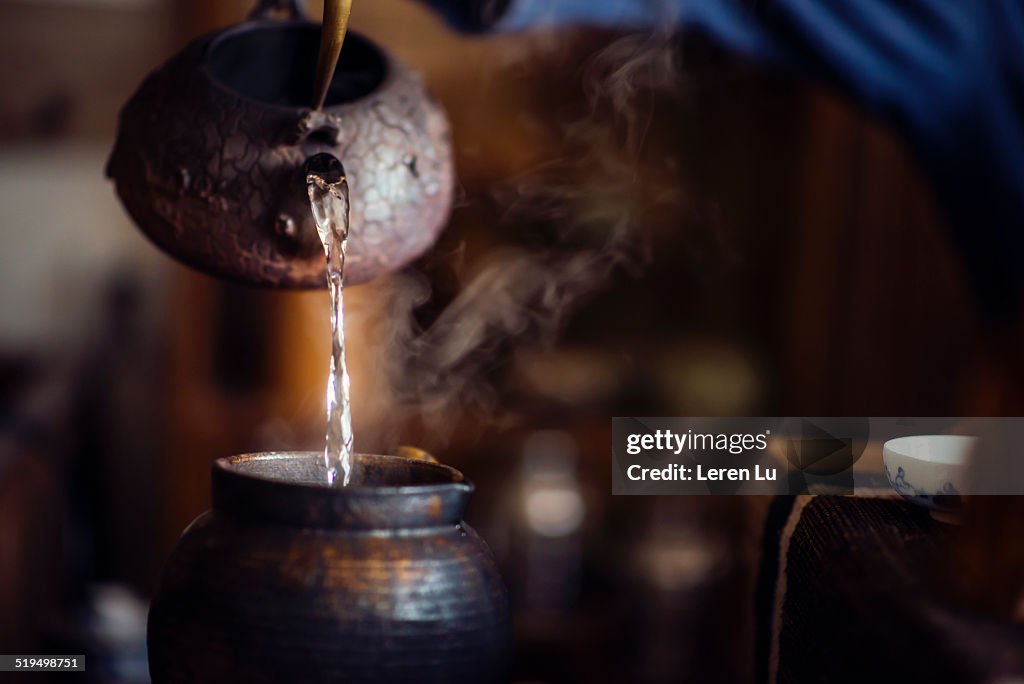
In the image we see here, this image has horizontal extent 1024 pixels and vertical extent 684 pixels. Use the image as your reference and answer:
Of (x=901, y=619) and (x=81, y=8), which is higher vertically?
(x=81, y=8)

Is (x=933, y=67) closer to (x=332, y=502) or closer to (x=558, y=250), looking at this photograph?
(x=332, y=502)

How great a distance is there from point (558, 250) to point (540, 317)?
281mm

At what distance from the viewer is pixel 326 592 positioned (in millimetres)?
898

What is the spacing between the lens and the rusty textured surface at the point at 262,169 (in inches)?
42.8

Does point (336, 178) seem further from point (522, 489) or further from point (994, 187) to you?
point (522, 489)

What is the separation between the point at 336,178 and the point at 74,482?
3093 millimetres

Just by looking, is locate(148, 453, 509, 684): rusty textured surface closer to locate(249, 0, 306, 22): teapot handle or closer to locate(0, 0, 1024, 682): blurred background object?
locate(249, 0, 306, 22): teapot handle

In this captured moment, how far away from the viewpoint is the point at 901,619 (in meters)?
0.91

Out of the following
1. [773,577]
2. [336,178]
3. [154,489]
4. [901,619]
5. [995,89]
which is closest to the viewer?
[901,619]

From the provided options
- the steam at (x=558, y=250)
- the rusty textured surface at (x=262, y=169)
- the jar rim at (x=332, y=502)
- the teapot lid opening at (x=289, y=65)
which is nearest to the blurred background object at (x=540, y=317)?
the steam at (x=558, y=250)

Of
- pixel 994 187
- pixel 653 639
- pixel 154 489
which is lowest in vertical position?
pixel 653 639

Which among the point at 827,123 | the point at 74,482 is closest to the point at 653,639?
the point at 827,123

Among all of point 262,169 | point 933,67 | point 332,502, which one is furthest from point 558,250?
point 332,502

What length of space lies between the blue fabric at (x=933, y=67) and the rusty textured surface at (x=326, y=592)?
0.77 m
